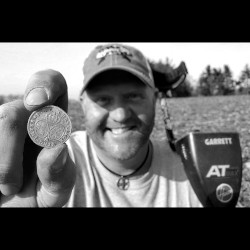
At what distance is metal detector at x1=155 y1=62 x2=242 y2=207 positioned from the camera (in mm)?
1642

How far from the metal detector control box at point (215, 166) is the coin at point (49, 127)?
0.79 meters

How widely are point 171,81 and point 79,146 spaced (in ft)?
2.33

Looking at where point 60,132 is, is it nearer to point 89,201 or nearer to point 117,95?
point 117,95

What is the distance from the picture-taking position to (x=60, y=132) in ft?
3.93

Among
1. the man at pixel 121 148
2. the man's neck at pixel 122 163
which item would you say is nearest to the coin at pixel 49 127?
→ the man at pixel 121 148

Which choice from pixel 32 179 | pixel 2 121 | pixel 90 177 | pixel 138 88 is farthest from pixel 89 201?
pixel 2 121

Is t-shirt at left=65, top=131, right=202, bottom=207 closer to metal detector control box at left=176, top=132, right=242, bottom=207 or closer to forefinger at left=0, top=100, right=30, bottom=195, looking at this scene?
metal detector control box at left=176, top=132, right=242, bottom=207

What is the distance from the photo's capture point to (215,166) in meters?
1.69

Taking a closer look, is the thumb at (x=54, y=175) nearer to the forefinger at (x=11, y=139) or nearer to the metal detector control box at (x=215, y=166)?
the forefinger at (x=11, y=139)

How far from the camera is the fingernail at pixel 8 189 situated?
1275 millimetres

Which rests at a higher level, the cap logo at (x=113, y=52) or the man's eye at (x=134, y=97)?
the cap logo at (x=113, y=52)

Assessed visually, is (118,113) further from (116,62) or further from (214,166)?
(214,166)

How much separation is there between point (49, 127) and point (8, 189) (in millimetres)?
310

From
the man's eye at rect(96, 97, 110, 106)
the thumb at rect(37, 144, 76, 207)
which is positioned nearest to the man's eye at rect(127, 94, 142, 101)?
the man's eye at rect(96, 97, 110, 106)
